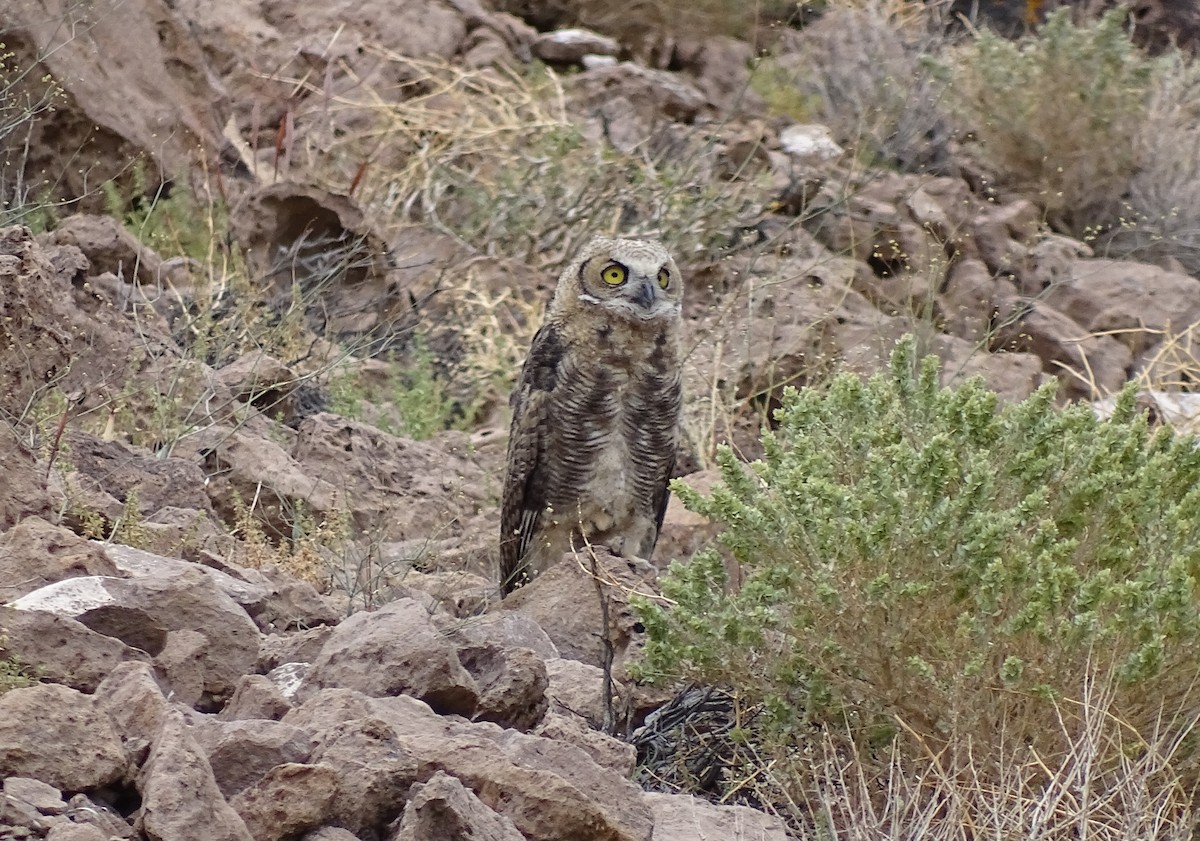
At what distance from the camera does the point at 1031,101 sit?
12062 mm

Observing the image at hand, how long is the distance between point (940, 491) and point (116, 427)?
3247mm

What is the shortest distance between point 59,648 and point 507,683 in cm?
94

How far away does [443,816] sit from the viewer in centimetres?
314

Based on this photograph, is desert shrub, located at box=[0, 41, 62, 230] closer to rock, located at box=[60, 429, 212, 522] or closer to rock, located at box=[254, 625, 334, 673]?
rock, located at box=[60, 429, 212, 522]

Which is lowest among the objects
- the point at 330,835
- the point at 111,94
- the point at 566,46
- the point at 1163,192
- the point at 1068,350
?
the point at 1068,350

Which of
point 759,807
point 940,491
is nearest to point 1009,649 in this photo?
point 940,491

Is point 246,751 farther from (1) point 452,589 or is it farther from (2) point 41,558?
(1) point 452,589

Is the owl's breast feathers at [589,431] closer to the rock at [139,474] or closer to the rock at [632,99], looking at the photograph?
the rock at [139,474]

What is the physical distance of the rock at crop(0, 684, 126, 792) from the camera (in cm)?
304

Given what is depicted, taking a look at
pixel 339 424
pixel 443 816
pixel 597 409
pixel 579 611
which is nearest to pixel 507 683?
pixel 443 816

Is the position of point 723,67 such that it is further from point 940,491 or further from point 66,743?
point 66,743

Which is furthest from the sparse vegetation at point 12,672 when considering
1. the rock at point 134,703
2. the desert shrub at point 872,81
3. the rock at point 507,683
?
the desert shrub at point 872,81

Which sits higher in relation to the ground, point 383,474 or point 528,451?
point 528,451

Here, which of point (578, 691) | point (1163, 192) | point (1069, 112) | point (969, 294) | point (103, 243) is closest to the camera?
point (578, 691)
